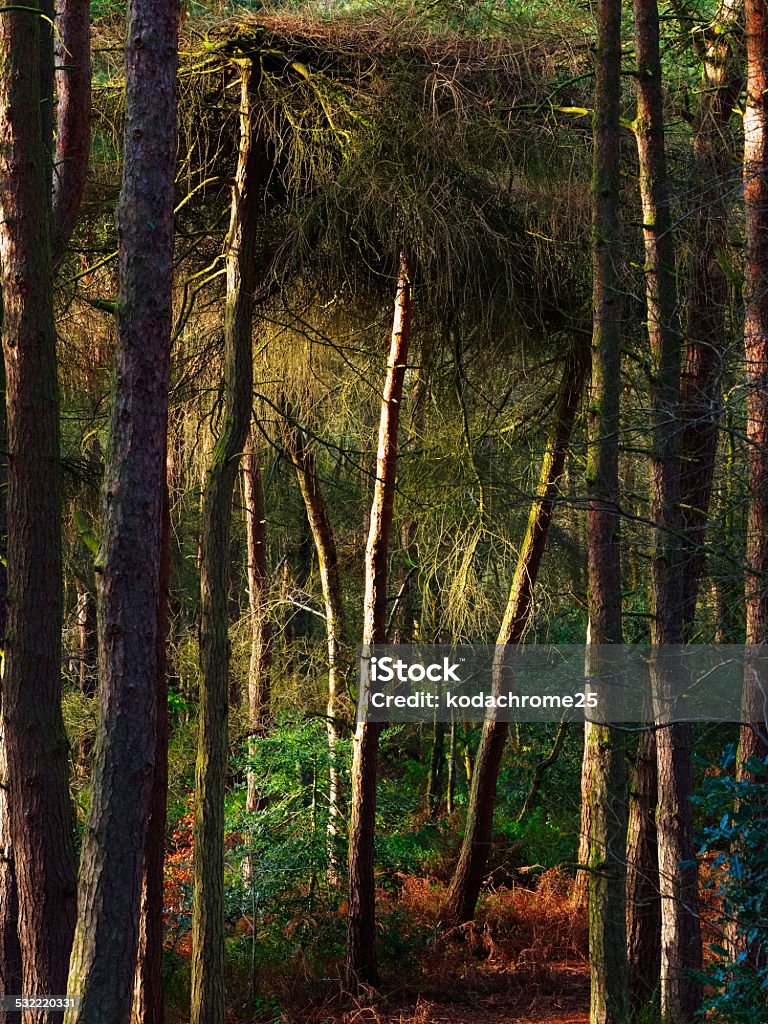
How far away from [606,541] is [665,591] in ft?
1.88

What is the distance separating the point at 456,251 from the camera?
774cm

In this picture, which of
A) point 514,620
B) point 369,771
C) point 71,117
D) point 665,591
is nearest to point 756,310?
point 665,591

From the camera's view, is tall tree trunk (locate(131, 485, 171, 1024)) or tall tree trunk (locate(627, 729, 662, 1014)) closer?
tall tree trunk (locate(131, 485, 171, 1024))

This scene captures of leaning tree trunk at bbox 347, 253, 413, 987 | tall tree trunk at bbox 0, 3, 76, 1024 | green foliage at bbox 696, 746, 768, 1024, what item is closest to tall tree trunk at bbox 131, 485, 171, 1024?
leaning tree trunk at bbox 347, 253, 413, 987

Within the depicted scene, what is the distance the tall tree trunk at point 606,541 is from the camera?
6.71 m

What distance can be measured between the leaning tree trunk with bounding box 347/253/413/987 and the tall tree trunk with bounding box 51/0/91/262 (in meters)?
3.23

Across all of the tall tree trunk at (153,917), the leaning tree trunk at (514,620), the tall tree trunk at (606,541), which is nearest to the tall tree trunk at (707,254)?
the tall tree trunk at (606,541)

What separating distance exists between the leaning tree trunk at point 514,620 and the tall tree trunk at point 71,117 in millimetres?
4797

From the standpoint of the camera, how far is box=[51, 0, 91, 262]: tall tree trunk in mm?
6301

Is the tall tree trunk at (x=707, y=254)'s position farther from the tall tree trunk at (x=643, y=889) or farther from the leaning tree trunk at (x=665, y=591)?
the tall tree trunk at (x=643, y=889)

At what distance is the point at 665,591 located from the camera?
7.06 m

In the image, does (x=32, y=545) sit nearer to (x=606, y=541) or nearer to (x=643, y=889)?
(x=606, y=541)

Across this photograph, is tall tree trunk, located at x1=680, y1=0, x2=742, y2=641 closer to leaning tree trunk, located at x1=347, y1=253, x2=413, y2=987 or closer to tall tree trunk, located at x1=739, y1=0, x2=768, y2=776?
tall tree trunk, located at x1=739, y1=0, x2=768, y2=776

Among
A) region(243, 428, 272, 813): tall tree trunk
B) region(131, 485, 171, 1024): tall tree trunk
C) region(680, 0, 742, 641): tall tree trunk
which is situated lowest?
region(131, 485, 171, 1024): tall tree trunk
